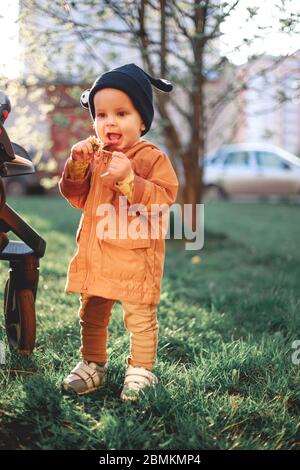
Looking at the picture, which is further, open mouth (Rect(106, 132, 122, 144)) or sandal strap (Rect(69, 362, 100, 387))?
sandal strap (Rect(69, 362, 100, 387))

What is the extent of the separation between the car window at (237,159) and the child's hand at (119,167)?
553 inches

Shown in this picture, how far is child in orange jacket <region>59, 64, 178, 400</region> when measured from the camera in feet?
7.52

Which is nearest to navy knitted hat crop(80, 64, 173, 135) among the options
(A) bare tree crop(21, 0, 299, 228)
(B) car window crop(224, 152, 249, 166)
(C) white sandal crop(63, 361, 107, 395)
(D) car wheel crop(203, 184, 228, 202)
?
(A) bare tree crop(21, 0, 299, 228)

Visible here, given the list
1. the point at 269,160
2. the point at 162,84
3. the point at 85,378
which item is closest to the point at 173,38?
the point at 162,84

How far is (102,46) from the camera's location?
5934 millimetres

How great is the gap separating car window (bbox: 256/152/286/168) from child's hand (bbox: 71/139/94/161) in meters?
13.9

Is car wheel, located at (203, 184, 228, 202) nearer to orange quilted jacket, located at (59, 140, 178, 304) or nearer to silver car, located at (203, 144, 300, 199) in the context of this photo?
silver car, located at (203, 144, 300, 199)

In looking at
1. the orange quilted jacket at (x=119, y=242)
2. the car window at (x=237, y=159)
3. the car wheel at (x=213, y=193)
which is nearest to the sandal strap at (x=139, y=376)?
the orange quilted jacket at (x=119, y=242)

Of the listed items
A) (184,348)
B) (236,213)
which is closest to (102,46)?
(184,348)

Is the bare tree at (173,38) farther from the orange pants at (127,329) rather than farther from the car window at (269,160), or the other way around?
the car window at (269,160)

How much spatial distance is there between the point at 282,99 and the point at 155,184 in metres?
2.78

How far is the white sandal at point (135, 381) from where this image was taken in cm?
235

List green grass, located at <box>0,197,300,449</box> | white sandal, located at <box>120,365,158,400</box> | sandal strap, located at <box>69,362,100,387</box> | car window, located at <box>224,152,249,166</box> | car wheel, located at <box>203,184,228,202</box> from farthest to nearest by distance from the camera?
car wheel, located at <box>203,184,228,202</box>, car window, located at <box>224,152,249,166</box>, sandal strap, located at <box>69,362,100,387</box>, white sandal, located at <box>120,365,158,400</box>, green grass, located at <box>0,197,300,449</box>

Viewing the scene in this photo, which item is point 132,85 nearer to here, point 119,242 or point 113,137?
point 113,137
